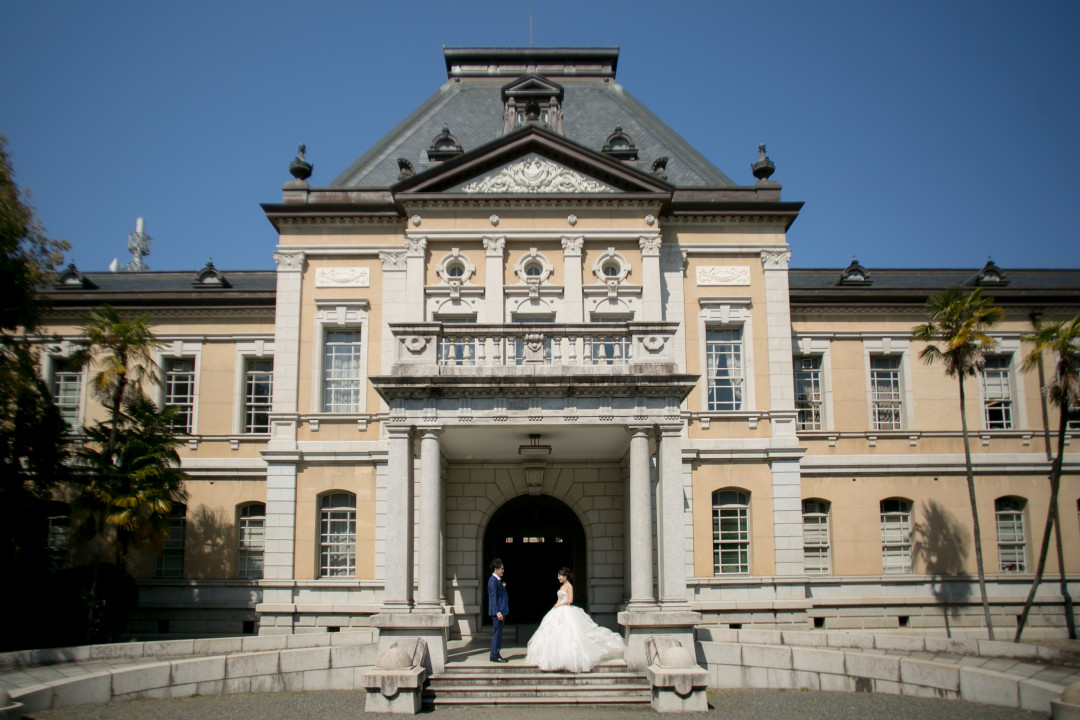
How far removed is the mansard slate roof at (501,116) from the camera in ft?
76.3

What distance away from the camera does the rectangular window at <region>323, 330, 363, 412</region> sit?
69.1 feet

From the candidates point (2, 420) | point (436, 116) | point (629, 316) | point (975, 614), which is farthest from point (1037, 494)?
point (2, 420)

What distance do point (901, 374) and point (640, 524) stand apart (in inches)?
490

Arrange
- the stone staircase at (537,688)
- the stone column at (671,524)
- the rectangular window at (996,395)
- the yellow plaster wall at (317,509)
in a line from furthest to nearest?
the rectangular window at (996,395) < the yellow plaster wall at (317,509) < the stone column at (671,524) < the stone staircase at (537,688)

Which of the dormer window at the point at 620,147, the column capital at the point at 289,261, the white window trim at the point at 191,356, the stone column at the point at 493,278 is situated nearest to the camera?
the stone column at the point at 493,278

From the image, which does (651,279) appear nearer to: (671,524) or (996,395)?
(671,524)

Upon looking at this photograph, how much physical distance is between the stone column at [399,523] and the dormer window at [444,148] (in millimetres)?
9253

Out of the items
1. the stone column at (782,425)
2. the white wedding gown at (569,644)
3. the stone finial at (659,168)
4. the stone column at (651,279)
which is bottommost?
the white wedding gown at (569,644)

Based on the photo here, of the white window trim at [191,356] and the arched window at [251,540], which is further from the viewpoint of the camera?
the white window trim at [191,356]

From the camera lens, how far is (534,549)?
67.4 feet

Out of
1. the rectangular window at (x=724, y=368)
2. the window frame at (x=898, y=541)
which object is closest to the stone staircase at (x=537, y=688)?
the rectangular window at (x=724, y=368)

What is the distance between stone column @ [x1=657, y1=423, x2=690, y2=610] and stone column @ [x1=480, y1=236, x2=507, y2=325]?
6.67 metres

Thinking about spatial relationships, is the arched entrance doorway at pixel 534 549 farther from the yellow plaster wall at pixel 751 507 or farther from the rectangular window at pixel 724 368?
the rectangular window at pixel 724 368

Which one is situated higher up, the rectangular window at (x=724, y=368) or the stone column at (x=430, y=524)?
the rectangular window at (x=724, y=368)
